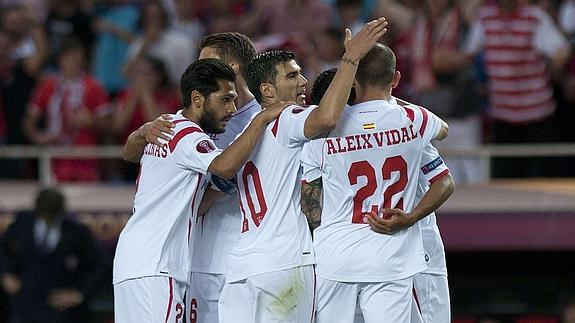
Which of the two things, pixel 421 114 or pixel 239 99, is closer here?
pixel 421 114

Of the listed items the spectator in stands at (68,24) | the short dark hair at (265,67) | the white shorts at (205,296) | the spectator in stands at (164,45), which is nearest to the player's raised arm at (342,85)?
the short dark hair at (265,67)

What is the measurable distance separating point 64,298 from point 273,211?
16.3ft

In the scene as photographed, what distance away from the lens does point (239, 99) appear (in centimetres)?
811

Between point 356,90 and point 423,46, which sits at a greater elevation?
point 423,46

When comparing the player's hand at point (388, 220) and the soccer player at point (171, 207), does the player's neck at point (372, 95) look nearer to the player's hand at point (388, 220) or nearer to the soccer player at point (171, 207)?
the player's hand at point (388, 220)

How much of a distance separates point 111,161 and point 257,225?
6.07 metres

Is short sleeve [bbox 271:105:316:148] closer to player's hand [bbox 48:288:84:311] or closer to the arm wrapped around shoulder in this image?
the arm wrapped around shoulder

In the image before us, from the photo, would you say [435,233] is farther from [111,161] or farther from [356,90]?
[111,161]

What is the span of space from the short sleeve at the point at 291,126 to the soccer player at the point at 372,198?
16cm

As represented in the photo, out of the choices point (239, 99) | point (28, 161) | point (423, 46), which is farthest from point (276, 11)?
point (239, 99)

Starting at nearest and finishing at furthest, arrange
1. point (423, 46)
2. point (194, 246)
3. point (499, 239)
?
point (194, 246)
point (499, 239)
point (423, 46)

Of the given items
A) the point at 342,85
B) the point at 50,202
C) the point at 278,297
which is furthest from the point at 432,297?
the point at 50,202

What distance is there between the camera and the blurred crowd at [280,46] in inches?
489

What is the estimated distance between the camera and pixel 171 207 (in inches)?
300
